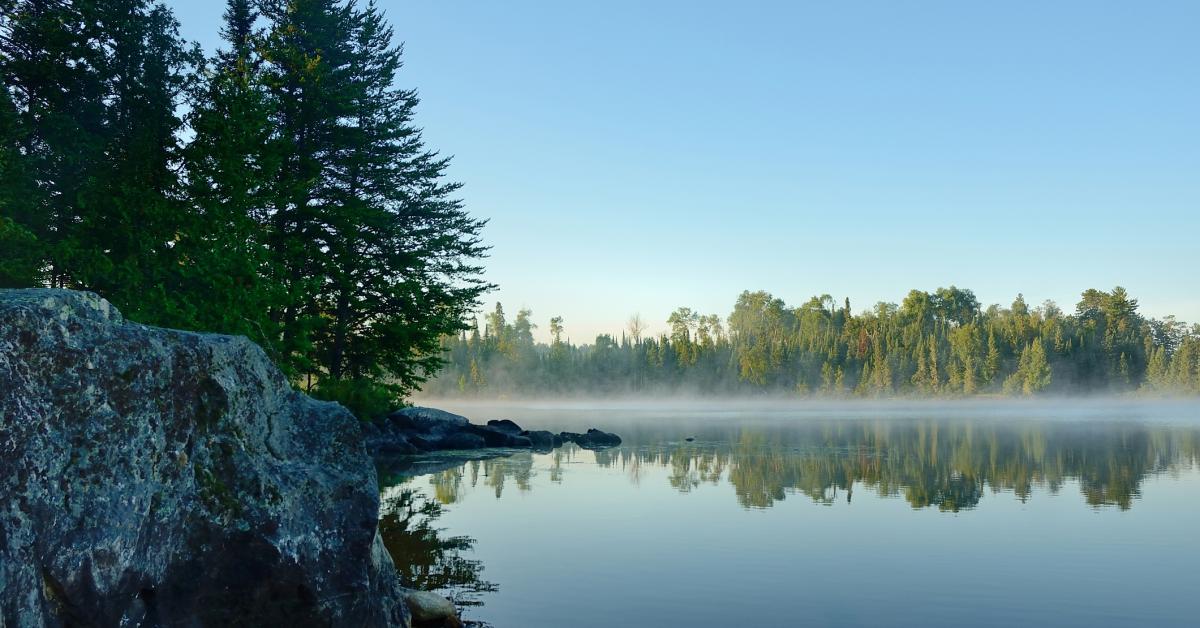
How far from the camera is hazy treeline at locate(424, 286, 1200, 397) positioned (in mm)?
126500

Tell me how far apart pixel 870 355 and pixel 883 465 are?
11773 centimetres

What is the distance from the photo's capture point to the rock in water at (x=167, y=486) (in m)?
5.70

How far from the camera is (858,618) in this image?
994 centimetres

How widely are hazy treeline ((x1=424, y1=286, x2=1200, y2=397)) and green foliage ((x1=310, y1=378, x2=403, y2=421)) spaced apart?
91121 millimetres

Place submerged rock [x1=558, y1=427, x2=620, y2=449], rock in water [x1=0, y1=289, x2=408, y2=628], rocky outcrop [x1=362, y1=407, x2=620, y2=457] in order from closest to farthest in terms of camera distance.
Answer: rock in water [x1=0, y1=289, x2=408, y2=628], rocky outcrop [x1=362, y1=407, x2=620, y2=457], submerged rock [x1=558, y1=427, x2=620, y2=449]

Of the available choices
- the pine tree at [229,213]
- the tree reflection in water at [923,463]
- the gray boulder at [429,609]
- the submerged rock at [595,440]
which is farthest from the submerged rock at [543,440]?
the gray boulder at [429,609]

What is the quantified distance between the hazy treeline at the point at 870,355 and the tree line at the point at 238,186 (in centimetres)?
8825

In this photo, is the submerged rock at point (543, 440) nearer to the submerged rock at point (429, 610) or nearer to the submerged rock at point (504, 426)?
the submerged rock at point (504, 426)

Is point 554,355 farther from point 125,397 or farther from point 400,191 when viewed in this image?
point 125,397

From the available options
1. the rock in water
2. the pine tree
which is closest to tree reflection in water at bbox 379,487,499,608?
the rock in water

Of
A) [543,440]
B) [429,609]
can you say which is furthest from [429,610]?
[543,440]

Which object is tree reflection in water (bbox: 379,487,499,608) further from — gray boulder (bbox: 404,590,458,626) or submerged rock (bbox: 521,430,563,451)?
submerged rock (bbox: 521,430,563,451)

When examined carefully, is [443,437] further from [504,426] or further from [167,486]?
[167,486]

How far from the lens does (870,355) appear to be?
457ft
